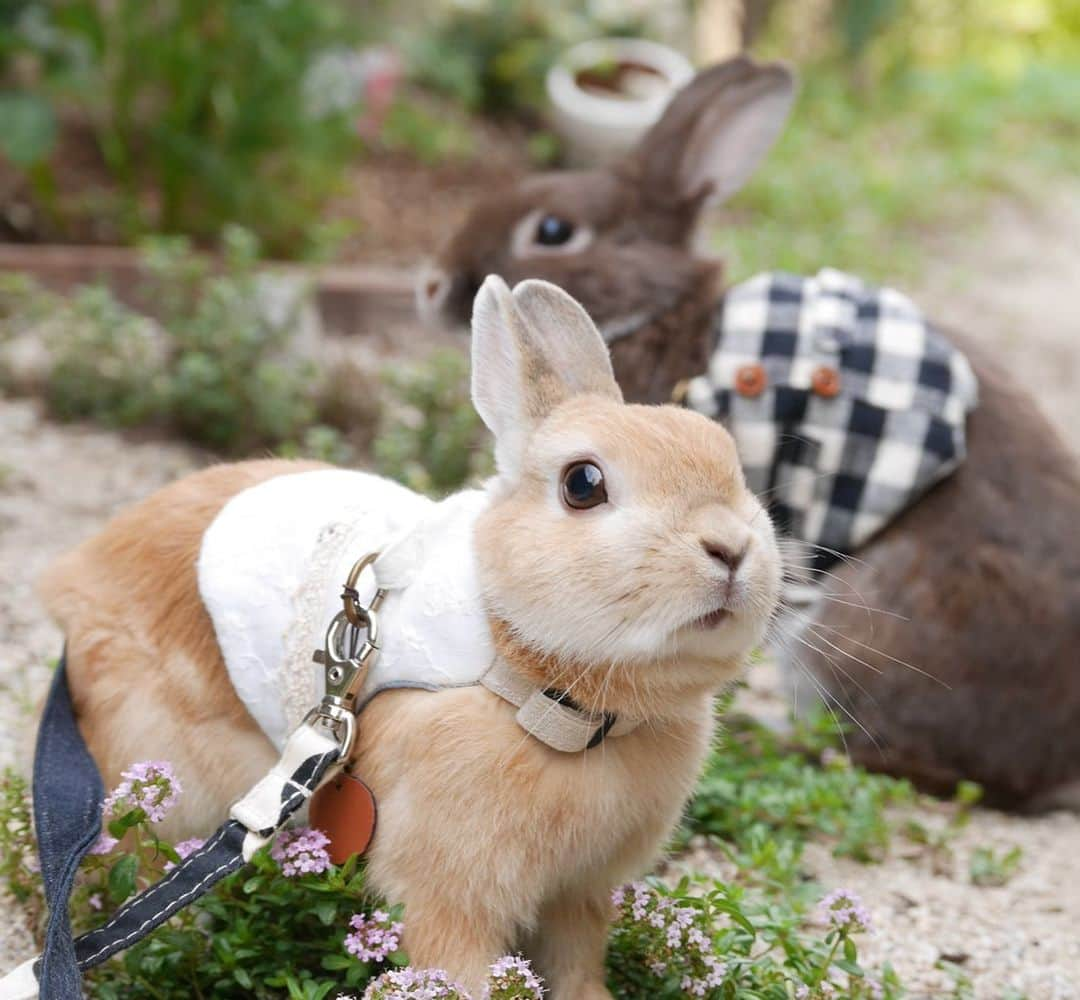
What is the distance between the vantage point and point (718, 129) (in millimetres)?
3957

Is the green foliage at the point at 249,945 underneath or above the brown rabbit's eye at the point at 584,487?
underneath

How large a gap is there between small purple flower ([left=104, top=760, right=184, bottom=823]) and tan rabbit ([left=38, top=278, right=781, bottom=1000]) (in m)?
0.16

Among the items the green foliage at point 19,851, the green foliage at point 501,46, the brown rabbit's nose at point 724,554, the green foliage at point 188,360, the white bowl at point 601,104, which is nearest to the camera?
the brown rabbit's nose at point 724,554

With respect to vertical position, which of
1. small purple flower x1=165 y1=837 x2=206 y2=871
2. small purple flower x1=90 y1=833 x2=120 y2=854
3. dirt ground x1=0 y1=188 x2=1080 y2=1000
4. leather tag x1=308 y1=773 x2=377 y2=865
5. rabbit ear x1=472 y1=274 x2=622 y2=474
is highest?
rabbit ear x1=472 y1=274 x2=622 y2=474

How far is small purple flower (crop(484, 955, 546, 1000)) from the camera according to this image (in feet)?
6.06

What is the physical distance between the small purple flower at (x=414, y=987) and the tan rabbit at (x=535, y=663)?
0.09 metres

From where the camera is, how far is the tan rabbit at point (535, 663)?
6.01ft

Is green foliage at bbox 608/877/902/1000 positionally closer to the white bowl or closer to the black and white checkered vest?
the black and white checkered vest

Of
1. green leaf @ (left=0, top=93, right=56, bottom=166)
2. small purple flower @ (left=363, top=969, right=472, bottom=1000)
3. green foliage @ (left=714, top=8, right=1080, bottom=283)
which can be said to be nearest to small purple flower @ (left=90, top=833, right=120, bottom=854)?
small purple flower @ (left=363, top=969, right=472, bottom=1000)

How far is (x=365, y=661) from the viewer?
6.64 feet

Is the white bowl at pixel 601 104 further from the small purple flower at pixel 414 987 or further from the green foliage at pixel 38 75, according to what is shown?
the small purple flower at pixel 414 987

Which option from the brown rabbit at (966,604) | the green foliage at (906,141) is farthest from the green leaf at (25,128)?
the green foliage at (906,141)

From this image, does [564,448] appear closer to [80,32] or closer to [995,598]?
[995,598]

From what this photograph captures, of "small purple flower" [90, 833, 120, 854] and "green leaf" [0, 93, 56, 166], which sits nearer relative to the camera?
"small purple flower" [90, 833, 120, 854]
